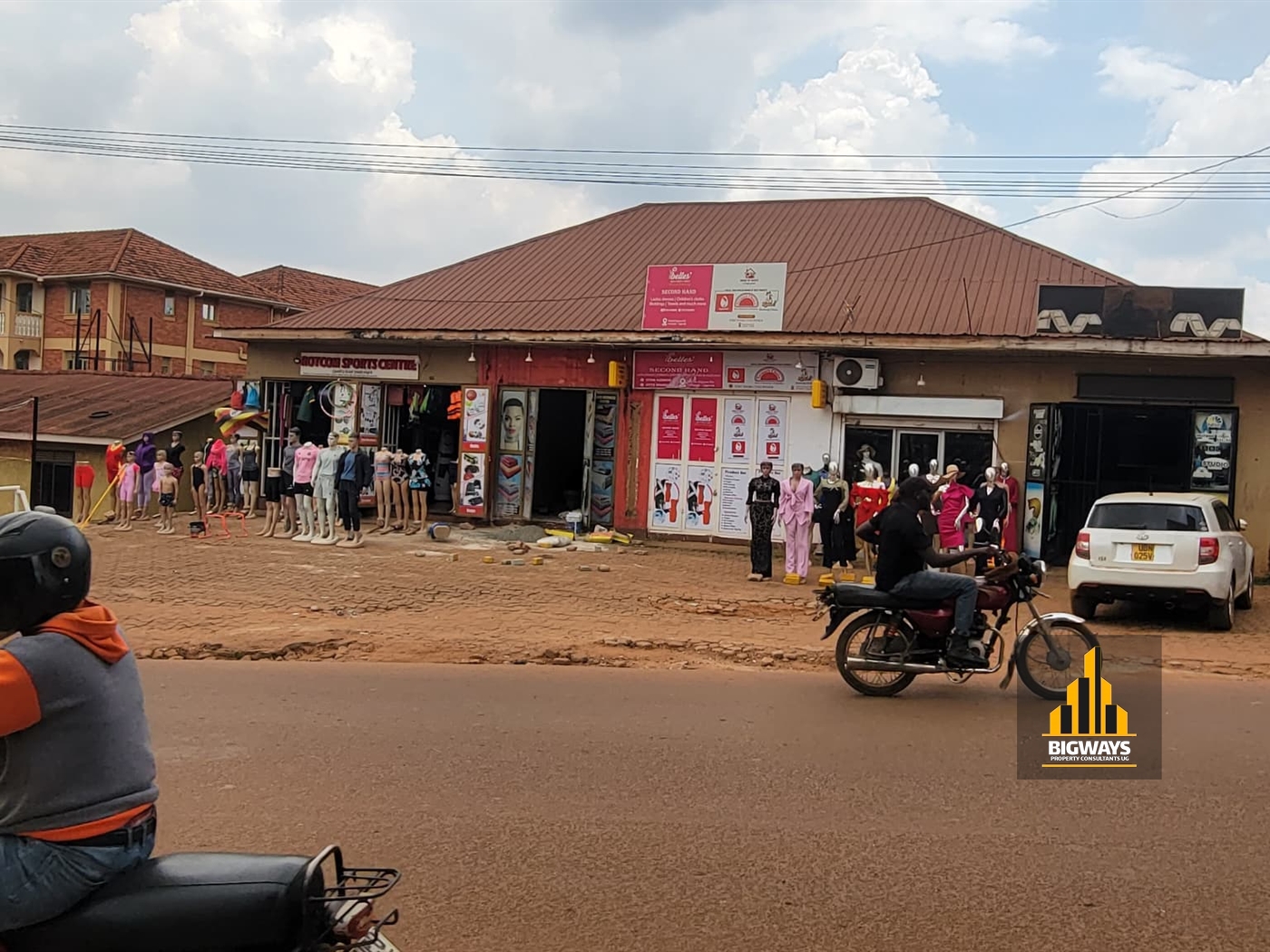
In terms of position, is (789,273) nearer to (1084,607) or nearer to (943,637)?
(1084,607)

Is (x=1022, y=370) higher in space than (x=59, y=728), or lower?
higher

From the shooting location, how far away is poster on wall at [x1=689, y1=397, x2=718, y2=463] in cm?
1903

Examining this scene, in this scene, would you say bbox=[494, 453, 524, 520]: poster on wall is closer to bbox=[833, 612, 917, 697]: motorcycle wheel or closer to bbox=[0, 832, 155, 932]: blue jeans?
bbox=[833, 612, 917, 697]: motorcycle wheel

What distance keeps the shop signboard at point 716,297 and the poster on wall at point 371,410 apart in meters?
5.83

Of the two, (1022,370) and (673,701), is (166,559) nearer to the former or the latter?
(673,701)

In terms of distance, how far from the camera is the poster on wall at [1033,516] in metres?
17.2

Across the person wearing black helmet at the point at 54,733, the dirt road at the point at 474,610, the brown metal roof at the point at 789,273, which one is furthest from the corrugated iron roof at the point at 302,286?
the person wearing black helmet at the point at 54,733

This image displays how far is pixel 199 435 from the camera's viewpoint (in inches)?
983

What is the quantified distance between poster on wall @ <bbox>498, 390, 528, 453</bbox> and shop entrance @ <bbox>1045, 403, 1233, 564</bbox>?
916 cm

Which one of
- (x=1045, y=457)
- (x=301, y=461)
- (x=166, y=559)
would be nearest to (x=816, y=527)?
(x=1045, y=457)

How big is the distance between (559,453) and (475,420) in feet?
6.66

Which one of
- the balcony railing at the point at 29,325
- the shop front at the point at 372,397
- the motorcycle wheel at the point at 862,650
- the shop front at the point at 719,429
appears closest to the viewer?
the motorcycle wheel at the point at 862,650

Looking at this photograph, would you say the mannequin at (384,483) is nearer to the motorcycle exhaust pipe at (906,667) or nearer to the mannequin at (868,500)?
the mannequin at (868,500)

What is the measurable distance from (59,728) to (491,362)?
1798 cm
